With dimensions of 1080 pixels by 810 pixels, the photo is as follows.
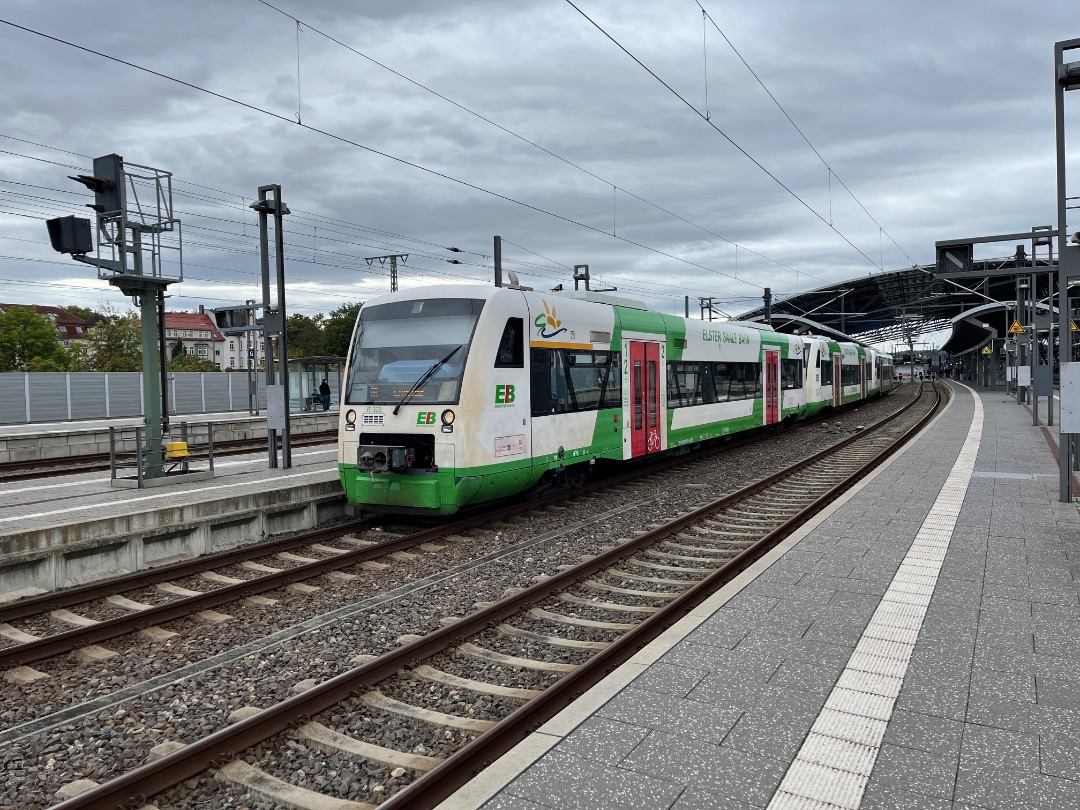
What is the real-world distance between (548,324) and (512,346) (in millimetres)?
931

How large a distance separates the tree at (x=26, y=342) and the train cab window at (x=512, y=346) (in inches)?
2227

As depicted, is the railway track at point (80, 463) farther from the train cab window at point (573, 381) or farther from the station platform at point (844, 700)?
the station platform at point (844, 700)

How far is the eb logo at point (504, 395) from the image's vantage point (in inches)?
374

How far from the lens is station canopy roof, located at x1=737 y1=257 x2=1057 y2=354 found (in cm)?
5141

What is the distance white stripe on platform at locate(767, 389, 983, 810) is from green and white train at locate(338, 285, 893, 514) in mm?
4775

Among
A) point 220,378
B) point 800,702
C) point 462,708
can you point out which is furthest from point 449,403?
point 220,378

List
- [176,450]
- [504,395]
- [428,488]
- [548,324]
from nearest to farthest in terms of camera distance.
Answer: [428,488], [504,395], [548,324], [176,450]

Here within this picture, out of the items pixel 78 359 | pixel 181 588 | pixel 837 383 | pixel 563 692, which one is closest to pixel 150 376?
pixel 181 588

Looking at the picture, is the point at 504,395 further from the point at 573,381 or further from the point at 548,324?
the point at 573,381

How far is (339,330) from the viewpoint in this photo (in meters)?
82.9


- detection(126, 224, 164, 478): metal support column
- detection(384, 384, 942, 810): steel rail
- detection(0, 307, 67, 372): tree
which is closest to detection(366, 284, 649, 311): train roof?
detection(384, 384, 942, 810): steel rail

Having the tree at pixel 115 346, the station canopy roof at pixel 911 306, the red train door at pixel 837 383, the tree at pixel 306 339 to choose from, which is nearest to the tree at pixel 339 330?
the tree at pixel 306 339

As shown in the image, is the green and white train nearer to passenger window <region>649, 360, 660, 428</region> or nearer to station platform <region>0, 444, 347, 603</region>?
passenger window <region>649, 360, 660, 428</region>

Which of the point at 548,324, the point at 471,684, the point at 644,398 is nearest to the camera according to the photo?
the point at 471,684
